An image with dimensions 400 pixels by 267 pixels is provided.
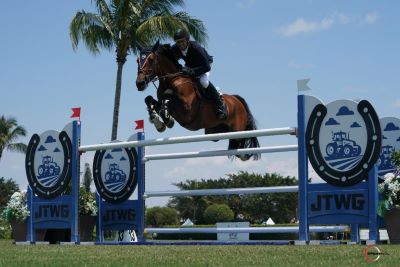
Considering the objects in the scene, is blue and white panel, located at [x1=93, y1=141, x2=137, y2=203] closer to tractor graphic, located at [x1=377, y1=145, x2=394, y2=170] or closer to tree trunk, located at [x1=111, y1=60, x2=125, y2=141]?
tractor graphic, located at [x1=377, y1=145, x2=394, y2=170]

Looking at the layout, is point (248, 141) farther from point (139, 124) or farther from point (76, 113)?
point (76, 113)

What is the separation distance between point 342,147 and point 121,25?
14230 millimetres

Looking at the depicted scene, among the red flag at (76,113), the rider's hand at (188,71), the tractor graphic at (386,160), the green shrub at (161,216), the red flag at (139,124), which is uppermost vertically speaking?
the rider's hand at (188,71)

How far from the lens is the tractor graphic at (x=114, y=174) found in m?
8.98

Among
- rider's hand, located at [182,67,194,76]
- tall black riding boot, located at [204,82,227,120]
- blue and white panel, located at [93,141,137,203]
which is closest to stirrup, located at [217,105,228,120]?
tall black riding boot, located at [204,82,227,120]

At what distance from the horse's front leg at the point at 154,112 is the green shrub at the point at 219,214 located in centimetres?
829

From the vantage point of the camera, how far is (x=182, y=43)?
768cm

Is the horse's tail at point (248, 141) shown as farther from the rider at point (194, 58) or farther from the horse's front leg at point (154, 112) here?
the horse's front leg at point (154, 112)

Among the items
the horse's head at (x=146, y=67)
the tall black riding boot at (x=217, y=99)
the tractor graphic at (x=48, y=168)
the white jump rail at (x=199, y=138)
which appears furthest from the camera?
the tractor graphic at (x=48, y=168)

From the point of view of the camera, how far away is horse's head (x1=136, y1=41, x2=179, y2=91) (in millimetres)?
7441

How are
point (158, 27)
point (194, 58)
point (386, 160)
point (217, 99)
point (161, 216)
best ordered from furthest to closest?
point (161, 216) < point (158, 27) < point (386, 160) < point (217, 99) < point (194, 58)

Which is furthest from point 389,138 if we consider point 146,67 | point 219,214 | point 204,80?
point 219,214

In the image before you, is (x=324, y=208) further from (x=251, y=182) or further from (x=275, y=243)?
(x=251, y=182)

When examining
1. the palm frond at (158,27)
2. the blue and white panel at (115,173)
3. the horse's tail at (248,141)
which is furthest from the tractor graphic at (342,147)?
the palm frond at (158,27)
